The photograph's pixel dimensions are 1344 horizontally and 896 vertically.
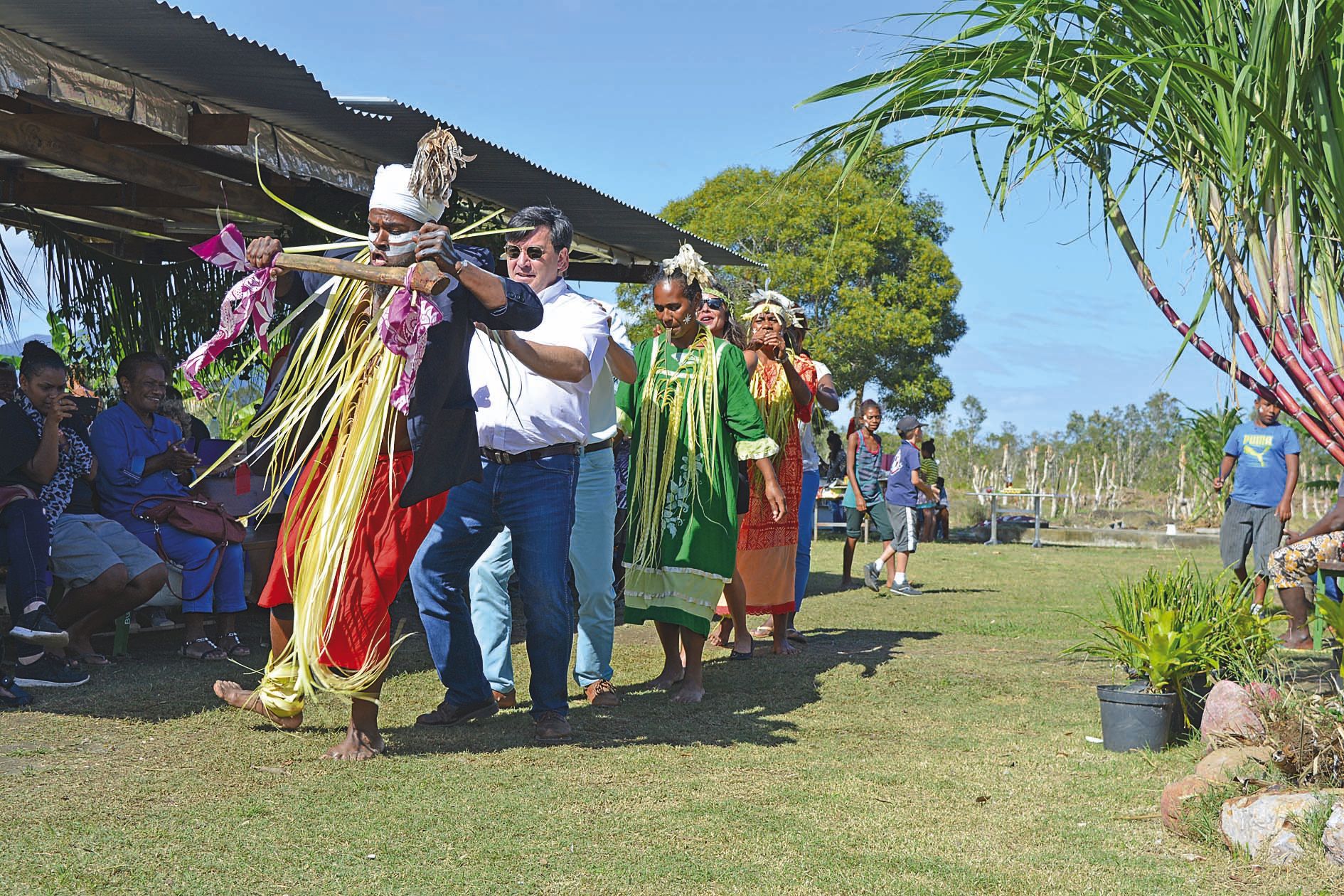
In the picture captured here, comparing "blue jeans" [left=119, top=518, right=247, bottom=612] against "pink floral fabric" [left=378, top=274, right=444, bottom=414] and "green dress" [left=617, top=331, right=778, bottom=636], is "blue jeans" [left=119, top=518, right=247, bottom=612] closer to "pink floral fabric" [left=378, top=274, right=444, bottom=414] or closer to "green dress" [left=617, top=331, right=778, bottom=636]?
"green dress" [left=617, top=331, right=778, bottom=636]

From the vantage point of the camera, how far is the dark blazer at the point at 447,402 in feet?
14.1

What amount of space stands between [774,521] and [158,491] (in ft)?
11.5

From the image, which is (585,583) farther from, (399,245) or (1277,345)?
(1277,345)

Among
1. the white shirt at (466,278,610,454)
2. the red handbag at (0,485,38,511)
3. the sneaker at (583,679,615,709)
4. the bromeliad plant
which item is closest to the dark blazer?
the white shirt at (466,278,610,454)

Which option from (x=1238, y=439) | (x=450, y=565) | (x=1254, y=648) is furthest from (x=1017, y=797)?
(x=1238, y=439)

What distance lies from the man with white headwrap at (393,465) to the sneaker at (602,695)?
4.55ft

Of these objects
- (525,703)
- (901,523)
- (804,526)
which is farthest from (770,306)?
(901,523)

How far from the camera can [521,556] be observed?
193 inches

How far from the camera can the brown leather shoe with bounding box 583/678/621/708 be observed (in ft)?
19.2

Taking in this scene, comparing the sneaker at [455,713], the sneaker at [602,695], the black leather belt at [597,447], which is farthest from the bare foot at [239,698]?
the black leather belt at [597,447]

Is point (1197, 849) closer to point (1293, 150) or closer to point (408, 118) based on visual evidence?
point (1293, 150)

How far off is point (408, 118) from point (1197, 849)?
18.8 ft

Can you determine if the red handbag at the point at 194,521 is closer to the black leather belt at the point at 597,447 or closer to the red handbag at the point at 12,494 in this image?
the red handbag at the point at 12,494

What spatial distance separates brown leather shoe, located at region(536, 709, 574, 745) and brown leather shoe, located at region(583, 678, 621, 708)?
0.78m
